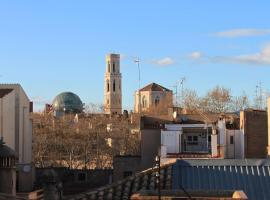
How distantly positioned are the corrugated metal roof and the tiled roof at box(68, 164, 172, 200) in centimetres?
32

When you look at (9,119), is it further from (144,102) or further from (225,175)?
(144,102)

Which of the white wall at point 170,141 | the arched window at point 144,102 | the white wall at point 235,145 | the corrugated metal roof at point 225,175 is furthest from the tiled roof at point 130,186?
the arched window at point 144,102

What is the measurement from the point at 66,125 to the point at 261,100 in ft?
87.0

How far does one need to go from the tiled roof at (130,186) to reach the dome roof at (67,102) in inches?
5236

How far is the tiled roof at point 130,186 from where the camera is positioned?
65.9 ft

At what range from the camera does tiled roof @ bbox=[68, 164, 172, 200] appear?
65.9 feet

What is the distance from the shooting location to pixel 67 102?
15862 cm

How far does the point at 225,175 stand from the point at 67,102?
137 meters

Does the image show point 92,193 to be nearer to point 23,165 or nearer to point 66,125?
point 23,165

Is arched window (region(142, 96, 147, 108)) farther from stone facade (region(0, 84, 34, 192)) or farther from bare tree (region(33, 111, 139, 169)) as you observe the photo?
stone facade (region(0, 84, 34, 192))

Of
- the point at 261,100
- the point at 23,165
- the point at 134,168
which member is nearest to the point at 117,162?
the point at 134,168

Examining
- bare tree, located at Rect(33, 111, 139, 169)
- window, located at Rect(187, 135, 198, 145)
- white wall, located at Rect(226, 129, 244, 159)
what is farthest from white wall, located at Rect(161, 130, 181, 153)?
bare tree, located at Rect(33, 111, 139, 169)

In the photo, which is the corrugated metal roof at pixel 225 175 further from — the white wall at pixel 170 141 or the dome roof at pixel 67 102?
the dome roof at pixel 67 102

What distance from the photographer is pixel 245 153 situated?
137ft
